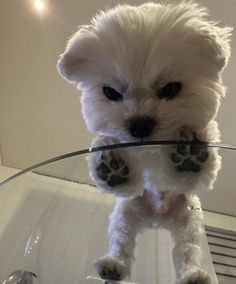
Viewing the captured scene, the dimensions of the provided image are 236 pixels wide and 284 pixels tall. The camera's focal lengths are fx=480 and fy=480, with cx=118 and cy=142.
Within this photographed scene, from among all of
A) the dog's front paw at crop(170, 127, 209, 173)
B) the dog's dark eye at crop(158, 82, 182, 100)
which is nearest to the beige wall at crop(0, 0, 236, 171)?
the dog's dark eye at crop(158, 82, 182, 100)

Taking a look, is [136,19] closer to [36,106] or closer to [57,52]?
[57,52]

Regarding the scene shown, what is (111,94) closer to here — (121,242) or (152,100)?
(152,100)

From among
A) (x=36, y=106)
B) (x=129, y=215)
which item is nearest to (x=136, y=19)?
(x=129, y=215)

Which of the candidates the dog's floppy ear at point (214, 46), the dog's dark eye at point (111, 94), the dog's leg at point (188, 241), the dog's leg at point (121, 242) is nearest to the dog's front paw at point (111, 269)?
the dog's leg at point (121, 242)

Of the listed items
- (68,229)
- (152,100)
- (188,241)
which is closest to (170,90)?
(152,100)

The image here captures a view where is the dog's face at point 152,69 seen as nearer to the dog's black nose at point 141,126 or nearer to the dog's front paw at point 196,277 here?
the dog's black nose at point 141,126
